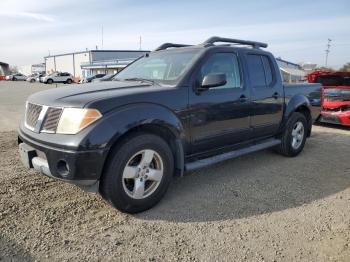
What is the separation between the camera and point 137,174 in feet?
12.2

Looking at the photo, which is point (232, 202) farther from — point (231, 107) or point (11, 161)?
point (11, 161)

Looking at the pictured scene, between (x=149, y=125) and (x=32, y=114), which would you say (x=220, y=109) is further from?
(x=32, y=114)

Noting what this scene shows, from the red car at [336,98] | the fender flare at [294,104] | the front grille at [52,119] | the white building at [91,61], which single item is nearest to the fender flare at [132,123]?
the front grille at [52,119]

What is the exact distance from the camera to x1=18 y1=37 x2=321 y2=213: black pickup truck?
11.1 feet

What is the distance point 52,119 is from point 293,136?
4.33 metres

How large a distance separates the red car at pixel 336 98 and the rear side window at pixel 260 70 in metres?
3.56

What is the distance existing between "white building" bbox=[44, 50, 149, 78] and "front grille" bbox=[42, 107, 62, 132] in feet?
139

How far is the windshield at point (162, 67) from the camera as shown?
14.3 feet

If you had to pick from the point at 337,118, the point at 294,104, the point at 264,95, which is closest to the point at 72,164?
the point at 264,95

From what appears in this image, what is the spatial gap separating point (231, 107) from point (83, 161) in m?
2.23

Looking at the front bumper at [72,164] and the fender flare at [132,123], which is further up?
the fender flare at [132,123]

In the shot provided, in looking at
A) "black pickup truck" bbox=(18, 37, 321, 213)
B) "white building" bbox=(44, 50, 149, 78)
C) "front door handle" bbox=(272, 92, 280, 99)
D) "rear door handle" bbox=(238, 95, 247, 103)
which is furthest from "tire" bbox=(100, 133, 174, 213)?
"white building" bbox=(44, 50, 149, 78)

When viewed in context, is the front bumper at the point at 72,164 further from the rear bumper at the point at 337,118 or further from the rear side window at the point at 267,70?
the rear bumper at the point at 337,118

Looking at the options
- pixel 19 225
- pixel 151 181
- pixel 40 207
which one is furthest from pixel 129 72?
pixel 19 225
